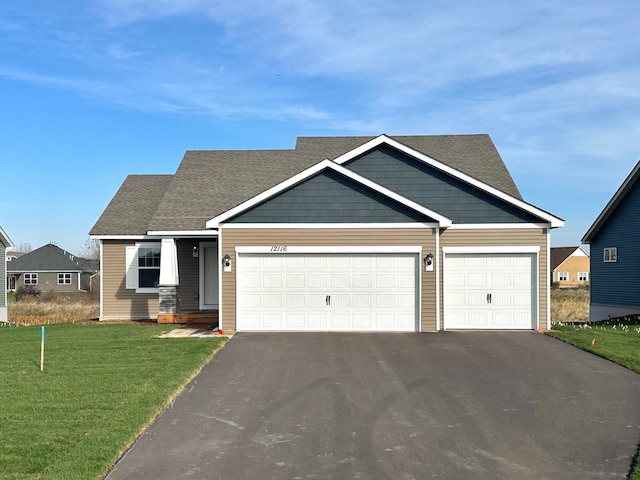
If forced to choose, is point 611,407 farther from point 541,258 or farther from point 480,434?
point 541,258

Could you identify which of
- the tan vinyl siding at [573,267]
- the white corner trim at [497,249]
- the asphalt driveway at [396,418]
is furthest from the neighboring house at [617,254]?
the tan vinyl siding at [573,267]

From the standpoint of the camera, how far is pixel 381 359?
39.0 ft

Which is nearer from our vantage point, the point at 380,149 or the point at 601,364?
the point at 601,364

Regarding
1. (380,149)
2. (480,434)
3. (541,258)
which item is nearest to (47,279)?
(380,149)

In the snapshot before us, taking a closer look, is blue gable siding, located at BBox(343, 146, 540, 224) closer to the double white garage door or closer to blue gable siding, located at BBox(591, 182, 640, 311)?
the double white garage door

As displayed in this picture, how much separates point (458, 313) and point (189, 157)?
13.1 m

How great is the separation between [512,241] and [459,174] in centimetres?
248

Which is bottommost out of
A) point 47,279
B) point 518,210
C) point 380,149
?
point 47,279

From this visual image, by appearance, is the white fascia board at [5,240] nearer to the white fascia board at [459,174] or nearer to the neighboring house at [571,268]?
the white fascia board at [459,174]

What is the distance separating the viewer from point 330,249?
15.9 m

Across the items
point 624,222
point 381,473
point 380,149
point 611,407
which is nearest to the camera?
point 381,473

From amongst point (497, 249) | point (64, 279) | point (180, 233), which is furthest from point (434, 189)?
point (64, 279)

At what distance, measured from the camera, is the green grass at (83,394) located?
20.2 feet

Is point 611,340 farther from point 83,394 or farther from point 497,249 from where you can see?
point 83,394
